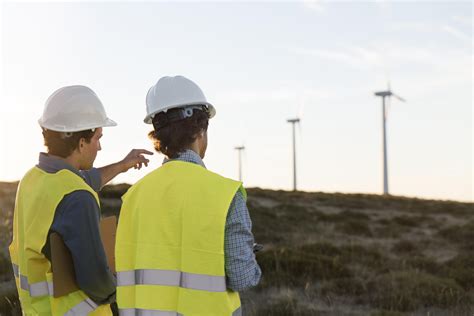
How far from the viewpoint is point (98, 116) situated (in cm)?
287

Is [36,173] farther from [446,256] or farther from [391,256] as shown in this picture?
[446,256]

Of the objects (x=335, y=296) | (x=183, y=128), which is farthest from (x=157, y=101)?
(x=335, y=296)

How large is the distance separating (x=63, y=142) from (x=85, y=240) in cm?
53

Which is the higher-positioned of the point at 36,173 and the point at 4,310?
the point at 36,173

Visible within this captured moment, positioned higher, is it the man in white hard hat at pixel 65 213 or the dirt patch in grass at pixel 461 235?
the man in white hard hat at pixel 65 213

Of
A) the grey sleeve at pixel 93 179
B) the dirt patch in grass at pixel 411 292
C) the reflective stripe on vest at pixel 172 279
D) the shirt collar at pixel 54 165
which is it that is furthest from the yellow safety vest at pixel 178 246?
the dirt patch in grass at pixel 411 292

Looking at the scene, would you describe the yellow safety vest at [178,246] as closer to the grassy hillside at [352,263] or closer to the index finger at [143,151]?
the index finger at [143,151]

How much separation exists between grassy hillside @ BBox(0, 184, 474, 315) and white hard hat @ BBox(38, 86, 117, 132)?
11.6 feet

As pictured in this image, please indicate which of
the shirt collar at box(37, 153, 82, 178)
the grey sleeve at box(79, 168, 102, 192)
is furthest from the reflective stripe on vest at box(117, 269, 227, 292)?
the grey sleeve at box(79, 168, 102, 192)

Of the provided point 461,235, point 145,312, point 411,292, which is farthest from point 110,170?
point 461,235

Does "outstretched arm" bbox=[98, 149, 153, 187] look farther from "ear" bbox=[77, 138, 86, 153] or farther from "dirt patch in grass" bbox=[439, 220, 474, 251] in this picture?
"dirt patch in grass" bbox=[439, 220, 474, 251]

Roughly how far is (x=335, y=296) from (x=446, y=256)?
20.3 ft

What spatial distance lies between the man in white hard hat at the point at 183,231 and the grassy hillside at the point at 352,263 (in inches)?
152

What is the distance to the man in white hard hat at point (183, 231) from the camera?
7.37 ft
